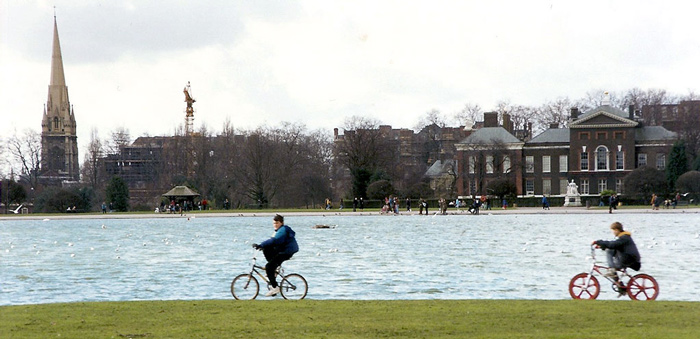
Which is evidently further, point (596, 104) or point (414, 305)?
point (596, 104)

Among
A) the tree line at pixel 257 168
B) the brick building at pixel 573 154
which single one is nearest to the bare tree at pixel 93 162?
the tree line at pixel 257 168

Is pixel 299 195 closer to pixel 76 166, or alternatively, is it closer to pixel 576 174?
pixel 576 174

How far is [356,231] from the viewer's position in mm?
49062

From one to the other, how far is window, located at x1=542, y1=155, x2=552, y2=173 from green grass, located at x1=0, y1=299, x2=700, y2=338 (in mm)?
94850

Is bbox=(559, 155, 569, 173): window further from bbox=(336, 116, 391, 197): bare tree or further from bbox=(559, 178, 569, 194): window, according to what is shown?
bbox=(336, 116, 391, 197): bare tree

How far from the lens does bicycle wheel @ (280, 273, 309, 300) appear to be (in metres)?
18.0

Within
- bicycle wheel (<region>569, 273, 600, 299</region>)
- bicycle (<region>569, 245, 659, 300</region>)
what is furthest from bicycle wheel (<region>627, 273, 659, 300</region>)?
bicycle wheel (<region>569, 273, 600, 299</region>)

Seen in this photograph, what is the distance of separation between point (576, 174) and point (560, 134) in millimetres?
5944

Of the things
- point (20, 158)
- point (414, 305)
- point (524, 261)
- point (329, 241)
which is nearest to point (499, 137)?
point (20, 158)

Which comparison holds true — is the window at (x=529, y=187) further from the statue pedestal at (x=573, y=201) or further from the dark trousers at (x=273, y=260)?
the dark trousers at (x=273, y=260)

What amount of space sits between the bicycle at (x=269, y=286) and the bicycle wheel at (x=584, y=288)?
509cm

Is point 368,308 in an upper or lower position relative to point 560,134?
lower

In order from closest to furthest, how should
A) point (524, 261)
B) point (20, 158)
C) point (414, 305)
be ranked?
point (414, 305)
point (524, 261)
point (20, 158)

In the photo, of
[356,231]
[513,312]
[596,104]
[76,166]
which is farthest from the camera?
[76,166]
